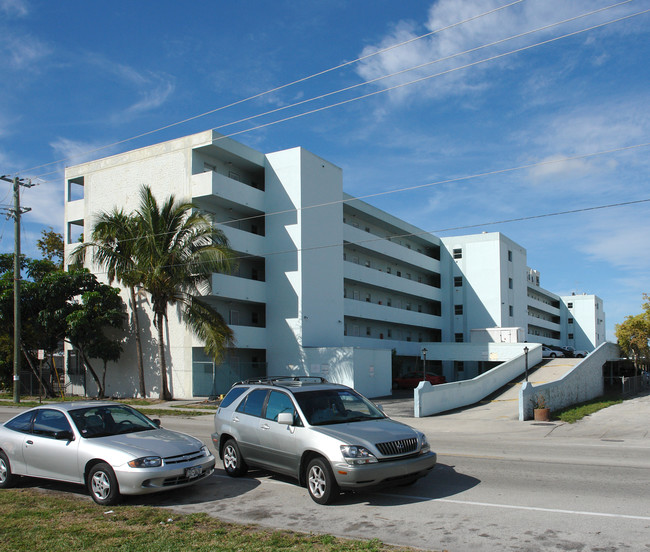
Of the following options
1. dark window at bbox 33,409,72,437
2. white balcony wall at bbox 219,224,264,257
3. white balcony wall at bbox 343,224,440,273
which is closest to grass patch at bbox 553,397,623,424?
dark window at bbox 33,409,72,437

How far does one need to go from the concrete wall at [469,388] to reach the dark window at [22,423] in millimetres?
16561

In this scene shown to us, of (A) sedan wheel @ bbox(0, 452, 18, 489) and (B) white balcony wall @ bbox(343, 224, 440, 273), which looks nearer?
(A) sedan wheel @ bbox(0, 452, 18, 489)

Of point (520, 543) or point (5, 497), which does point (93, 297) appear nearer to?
point (5, 497)

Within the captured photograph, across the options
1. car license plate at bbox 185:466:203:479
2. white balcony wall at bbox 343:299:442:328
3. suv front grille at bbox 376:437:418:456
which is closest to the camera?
suv front grille at bbox 376:437:418:456

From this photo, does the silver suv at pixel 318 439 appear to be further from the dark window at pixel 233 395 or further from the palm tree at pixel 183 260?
the palm tree at pixel 183 260

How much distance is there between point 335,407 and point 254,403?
5.24ft

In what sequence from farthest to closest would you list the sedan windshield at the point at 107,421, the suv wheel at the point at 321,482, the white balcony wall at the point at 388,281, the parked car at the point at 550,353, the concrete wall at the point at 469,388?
the parked car at the point at 550,353 → the white balcony wall at the point at 388,281 → the concrete wall at the point at 469,388 → the sedan windshield at the point at 107,421 → the suv wheel at the point at 321,482

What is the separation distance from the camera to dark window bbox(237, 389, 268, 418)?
9.98 metres

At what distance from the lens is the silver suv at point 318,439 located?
8.06 m

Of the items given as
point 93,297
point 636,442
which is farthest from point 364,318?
point 636,442

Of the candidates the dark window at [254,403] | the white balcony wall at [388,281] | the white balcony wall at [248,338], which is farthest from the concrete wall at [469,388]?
the dark window at [254,403]

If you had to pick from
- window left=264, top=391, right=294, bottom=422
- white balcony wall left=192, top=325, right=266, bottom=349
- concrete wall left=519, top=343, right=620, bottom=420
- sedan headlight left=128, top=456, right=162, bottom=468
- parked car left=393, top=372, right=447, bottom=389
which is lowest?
parked car left=393, top=372, right=447, bottom=389

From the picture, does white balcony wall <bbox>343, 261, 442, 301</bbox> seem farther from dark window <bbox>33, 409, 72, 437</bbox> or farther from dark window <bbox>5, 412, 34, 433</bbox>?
dark window <bbox>33, 409, 72, 437</bbox>

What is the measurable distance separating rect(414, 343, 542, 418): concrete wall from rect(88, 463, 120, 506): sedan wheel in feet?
55.7
